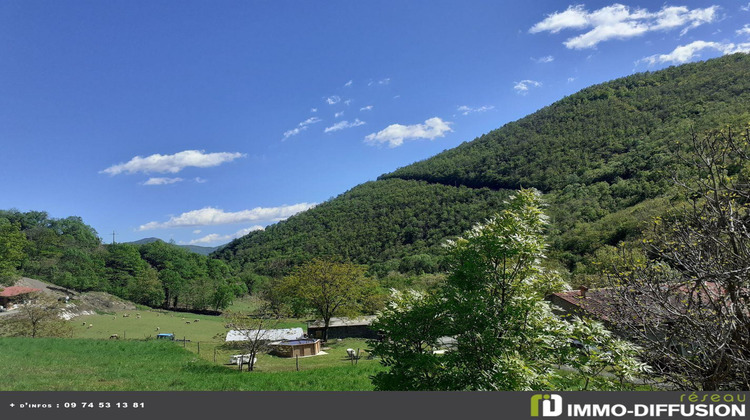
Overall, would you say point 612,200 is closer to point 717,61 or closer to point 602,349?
point 602,349

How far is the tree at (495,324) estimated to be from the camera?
22.7ft

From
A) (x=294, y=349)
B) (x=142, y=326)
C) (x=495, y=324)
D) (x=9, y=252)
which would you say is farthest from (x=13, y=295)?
(x=495, y=324)

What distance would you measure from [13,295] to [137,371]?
47.3 meters

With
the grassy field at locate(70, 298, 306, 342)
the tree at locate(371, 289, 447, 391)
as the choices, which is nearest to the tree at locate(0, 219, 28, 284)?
the grassy field at locate(70, 298, 306, 342)

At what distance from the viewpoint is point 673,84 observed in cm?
11275

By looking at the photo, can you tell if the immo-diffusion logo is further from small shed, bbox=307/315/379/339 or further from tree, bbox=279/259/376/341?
small shed, bbox=307/315/379/339

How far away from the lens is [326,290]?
3878 centimetres

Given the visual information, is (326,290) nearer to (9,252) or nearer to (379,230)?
(9,252)

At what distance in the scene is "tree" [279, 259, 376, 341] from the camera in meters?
38.7

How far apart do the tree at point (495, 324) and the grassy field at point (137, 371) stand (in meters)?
4.30

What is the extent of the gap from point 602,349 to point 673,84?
140583 mm

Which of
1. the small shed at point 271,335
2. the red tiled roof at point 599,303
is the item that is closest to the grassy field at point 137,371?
the small shed at point 271,335

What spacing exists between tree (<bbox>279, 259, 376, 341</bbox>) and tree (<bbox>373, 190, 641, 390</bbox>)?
31.0 meters

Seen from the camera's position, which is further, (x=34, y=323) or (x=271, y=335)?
(x=34, y=323)
